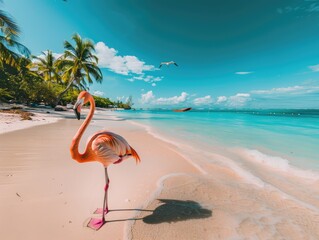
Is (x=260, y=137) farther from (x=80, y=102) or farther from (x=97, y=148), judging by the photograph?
(x=80, y=102)

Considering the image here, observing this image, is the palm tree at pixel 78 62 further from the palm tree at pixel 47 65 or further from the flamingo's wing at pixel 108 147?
the flamingo's wing at pixel 108 147

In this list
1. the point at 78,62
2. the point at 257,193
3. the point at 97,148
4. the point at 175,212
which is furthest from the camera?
the point at 78,62

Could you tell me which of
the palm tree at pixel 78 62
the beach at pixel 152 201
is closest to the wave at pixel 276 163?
the beach at pixel 152 201

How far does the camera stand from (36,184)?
3357 mm

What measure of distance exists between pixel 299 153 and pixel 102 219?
9450mm

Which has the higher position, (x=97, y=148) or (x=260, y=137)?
(x=97, y=148)

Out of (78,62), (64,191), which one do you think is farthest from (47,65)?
(64,191)

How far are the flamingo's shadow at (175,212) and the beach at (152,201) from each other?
17 millimetres

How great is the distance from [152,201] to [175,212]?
0.52 metres

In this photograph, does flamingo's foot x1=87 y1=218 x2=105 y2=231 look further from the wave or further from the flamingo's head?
the wave

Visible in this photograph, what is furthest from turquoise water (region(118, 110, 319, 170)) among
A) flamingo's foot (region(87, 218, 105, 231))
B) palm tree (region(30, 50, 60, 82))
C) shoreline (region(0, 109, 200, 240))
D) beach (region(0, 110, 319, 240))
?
palm tree (region(30, 50, 60, 82))

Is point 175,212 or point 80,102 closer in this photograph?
point 80,102

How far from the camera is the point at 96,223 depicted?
2.39 m

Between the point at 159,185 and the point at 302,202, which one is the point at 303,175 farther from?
the point at 159,185
